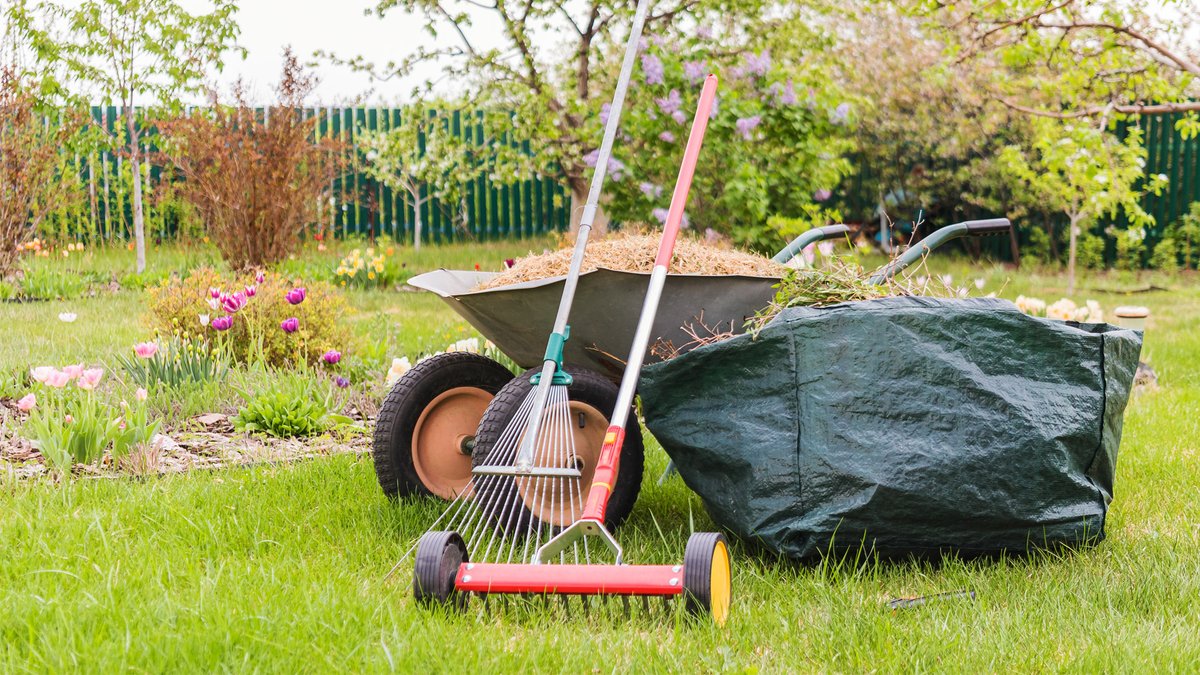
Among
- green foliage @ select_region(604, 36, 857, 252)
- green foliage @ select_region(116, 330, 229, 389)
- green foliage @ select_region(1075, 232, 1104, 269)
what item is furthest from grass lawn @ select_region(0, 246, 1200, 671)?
green foliage @ select_region(1075, 232, 1104, 269)

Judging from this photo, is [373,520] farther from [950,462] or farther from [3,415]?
[3,415]

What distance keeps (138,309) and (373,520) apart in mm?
4840

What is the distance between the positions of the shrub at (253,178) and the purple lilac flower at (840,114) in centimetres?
381

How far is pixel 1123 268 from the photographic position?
12.0 m

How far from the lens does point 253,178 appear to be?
312 inches

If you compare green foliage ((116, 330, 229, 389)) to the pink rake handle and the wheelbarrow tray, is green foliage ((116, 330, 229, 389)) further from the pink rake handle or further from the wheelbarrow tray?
the pink rake handle

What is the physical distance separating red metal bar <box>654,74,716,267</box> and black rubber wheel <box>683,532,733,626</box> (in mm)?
743

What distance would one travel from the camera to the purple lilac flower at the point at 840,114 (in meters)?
7.29

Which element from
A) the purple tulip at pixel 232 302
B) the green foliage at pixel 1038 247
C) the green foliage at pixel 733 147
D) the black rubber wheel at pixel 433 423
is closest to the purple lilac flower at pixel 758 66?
the green foliage at pixel 733 147

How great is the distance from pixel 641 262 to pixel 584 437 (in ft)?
1.67

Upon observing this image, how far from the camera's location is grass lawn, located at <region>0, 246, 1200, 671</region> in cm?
195

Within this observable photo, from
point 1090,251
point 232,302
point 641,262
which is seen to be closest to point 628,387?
point 641,262

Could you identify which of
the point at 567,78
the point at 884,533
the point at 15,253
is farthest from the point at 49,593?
the point at 567,78

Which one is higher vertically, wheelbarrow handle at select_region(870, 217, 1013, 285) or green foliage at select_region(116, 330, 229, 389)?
wheelbarrow handle at select_region(870, 217, 1013, 285)
